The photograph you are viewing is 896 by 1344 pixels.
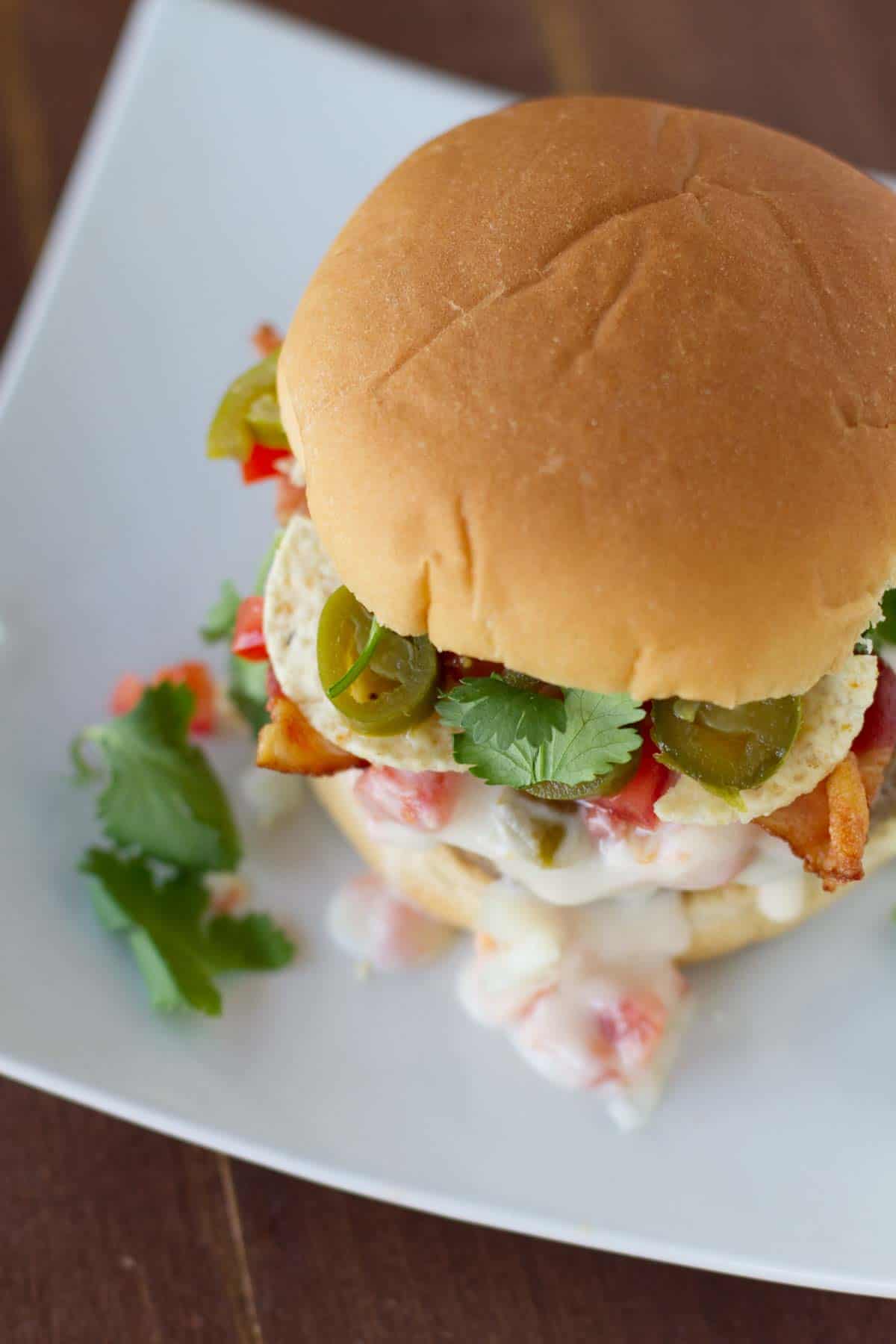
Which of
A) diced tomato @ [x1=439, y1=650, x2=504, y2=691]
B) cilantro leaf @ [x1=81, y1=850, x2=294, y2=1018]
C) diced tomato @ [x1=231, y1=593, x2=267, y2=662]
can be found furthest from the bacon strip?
cilantro leaf @ [x1=81, y1=850, x2=294, y2=1018]

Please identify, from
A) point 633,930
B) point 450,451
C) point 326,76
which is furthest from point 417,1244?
point 326,76

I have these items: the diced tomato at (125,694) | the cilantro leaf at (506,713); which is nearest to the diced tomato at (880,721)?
the cilantro leaf at (506,713)

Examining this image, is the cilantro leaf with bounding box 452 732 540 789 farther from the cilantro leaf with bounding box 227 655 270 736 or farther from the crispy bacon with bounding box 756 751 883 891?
the cilantro leaf with bounding box 227 655 270 736

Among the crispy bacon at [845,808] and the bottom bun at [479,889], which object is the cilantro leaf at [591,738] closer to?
Result: the crispy bacon at [845,808]

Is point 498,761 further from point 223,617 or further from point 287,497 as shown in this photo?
point 223,617

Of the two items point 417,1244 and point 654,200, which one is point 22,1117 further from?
point 654,200

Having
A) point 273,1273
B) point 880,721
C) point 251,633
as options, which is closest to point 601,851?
point 880,721
